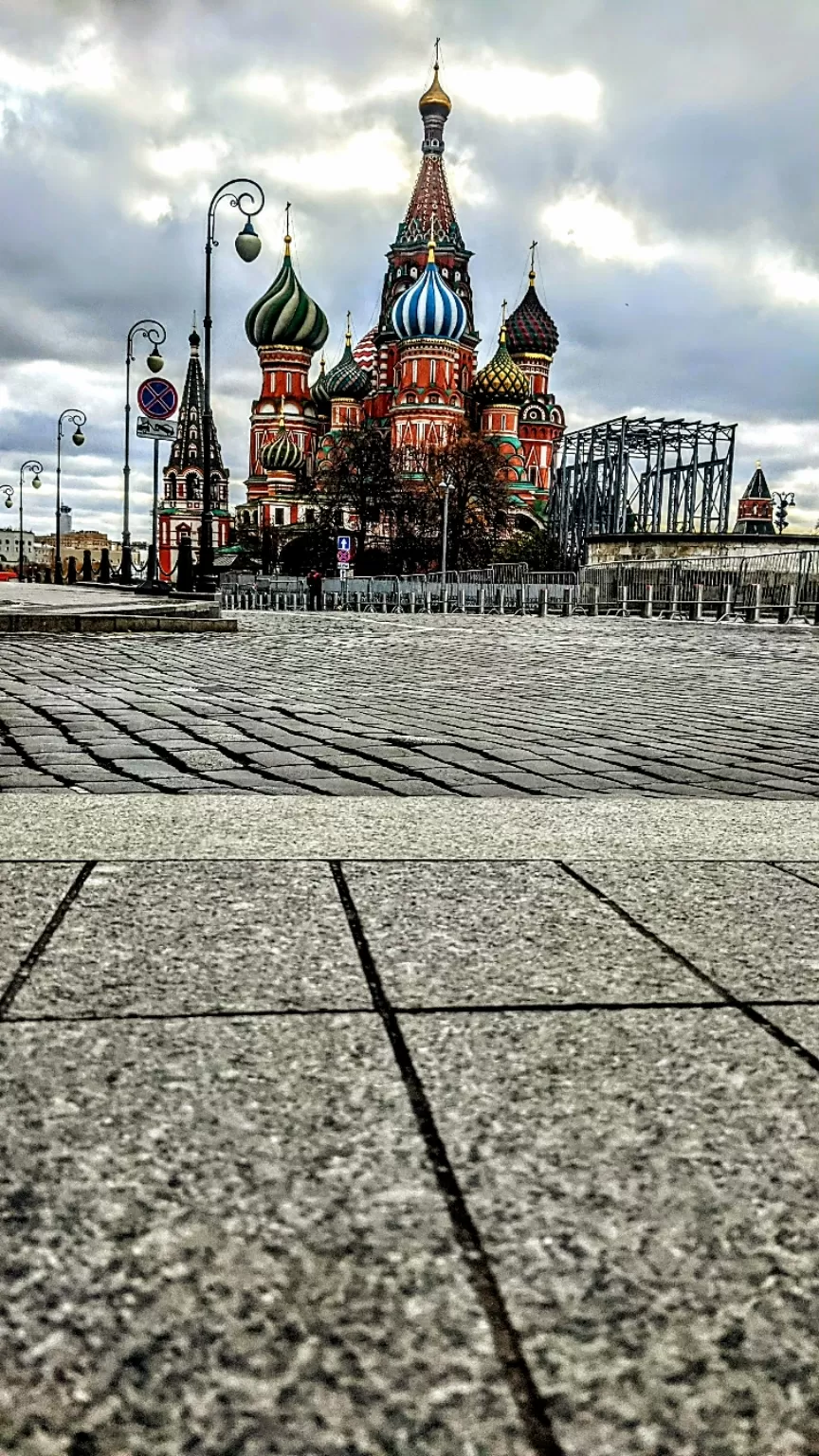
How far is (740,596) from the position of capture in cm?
3106

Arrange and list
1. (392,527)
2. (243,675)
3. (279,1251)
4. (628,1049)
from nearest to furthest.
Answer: (279,1251) < (628,1049) < (243,675) < (392,527)

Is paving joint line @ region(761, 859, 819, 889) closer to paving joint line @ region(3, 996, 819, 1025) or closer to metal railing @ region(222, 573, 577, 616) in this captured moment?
paving joint line @ region(3, 996, 819, 1025)

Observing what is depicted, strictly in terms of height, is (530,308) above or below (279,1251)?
above

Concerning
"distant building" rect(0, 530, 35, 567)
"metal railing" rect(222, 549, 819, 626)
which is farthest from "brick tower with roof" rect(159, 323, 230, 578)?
"metal railing" rect(222, 549, 819, 626)

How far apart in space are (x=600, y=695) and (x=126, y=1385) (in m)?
8.33

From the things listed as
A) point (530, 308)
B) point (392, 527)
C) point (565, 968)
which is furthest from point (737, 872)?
point (530, 308)

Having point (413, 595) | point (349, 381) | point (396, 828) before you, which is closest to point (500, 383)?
point (349, 381)

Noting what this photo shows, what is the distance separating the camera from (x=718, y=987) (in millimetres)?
2027

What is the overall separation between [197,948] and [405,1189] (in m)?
0.93

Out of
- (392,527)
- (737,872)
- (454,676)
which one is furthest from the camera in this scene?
(392,527)

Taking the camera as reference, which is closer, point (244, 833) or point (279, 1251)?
point (279, 1251)

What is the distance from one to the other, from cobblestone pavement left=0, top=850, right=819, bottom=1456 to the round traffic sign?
19.6 m

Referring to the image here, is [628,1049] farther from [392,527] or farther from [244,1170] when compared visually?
[392,527]

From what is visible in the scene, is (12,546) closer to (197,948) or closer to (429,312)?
(429,312)
